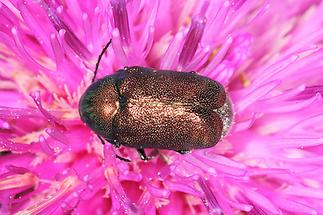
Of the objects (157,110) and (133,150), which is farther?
(133,150)

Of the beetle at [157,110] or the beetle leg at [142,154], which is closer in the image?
the beetle at [157,110]

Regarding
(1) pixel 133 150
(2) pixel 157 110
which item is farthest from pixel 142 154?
(2) pixel 157 110

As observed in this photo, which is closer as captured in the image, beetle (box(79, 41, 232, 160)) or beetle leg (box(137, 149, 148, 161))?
beetle (box(79, 41, 232, 160))

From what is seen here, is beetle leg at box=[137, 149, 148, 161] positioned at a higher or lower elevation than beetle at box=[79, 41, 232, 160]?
Answer: lower

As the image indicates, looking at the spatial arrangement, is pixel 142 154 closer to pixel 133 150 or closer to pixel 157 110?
pixel 133 150

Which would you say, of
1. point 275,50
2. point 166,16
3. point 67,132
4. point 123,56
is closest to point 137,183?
point 67,132
